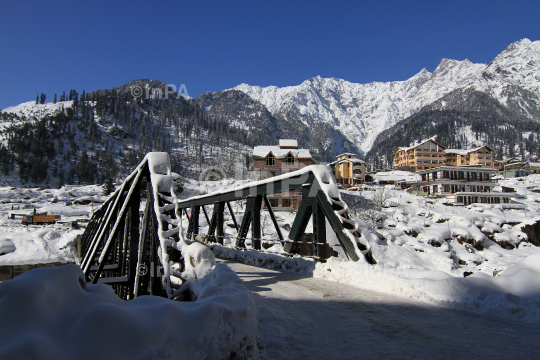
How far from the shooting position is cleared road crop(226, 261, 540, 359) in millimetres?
4051

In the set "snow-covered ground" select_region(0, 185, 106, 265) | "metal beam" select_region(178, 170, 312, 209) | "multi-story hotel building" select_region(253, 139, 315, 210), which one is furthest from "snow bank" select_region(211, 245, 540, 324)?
"multi-story hotel building" select_region(253, 139, 315, 210)

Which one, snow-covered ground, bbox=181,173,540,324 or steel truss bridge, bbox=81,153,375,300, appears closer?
snow-covered ground, bbox=181,173,540,324

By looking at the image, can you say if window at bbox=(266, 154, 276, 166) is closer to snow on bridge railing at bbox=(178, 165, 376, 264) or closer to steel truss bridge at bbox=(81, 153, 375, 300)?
snow on bridge railing at bbox=(178, 165, 376, 264)

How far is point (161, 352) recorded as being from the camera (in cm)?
248

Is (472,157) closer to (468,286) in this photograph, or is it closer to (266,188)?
(266,188)

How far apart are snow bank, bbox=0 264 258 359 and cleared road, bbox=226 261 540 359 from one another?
1.32 m

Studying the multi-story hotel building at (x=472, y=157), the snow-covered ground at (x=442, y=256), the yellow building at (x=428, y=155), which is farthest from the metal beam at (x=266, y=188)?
the multi-story hotel building at (x=472, y=157)

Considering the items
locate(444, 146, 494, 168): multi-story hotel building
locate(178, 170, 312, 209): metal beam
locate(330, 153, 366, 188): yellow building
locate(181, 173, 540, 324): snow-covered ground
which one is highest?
locate(444, 146, 494, 168): multi-story hotel building

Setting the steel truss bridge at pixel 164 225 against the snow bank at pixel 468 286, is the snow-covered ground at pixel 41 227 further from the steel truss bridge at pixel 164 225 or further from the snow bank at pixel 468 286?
the snow bank at pixel 468 286

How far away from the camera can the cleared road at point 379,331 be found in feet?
13.3

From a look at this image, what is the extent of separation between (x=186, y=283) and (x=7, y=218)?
200 ft

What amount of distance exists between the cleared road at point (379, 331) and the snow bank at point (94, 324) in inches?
51.9

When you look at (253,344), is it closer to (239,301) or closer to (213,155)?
(239,301)

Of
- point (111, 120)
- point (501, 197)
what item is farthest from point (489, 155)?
point (111, 120)
